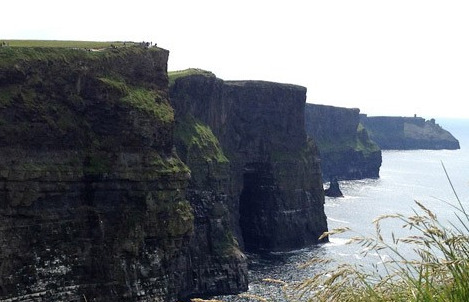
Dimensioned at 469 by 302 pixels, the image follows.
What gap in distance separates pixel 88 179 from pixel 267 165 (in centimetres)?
7467

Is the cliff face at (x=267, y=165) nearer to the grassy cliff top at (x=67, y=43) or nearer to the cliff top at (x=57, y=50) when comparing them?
the grassy cliff top at (x=67, y=43)

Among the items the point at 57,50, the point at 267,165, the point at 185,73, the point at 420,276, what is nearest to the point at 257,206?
the point at 267,165

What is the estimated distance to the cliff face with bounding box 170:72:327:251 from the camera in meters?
137

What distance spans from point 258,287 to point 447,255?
95325 mm

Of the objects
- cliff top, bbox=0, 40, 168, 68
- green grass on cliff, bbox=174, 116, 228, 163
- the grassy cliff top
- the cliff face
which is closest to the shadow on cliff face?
the cliff face

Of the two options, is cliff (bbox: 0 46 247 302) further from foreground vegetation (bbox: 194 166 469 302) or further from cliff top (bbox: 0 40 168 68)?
foreground vegetation (bbox: 194 166 469 302)

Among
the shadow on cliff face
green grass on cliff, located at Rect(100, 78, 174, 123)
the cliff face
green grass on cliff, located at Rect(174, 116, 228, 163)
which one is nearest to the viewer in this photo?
green grass on cliff, located at Rect(100, 78, 174, 123)

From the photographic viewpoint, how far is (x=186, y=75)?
118688mm

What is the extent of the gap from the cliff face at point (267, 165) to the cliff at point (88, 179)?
47.2 metres

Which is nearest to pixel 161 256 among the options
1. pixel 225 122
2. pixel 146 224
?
pixel 146 224

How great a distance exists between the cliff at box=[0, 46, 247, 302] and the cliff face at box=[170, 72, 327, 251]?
155ft

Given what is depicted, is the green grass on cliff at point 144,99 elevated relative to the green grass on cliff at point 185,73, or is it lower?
lower

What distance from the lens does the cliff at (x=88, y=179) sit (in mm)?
65562

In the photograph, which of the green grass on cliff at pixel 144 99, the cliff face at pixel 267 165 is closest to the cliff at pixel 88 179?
the green grass on cliff at pixel 144 99
